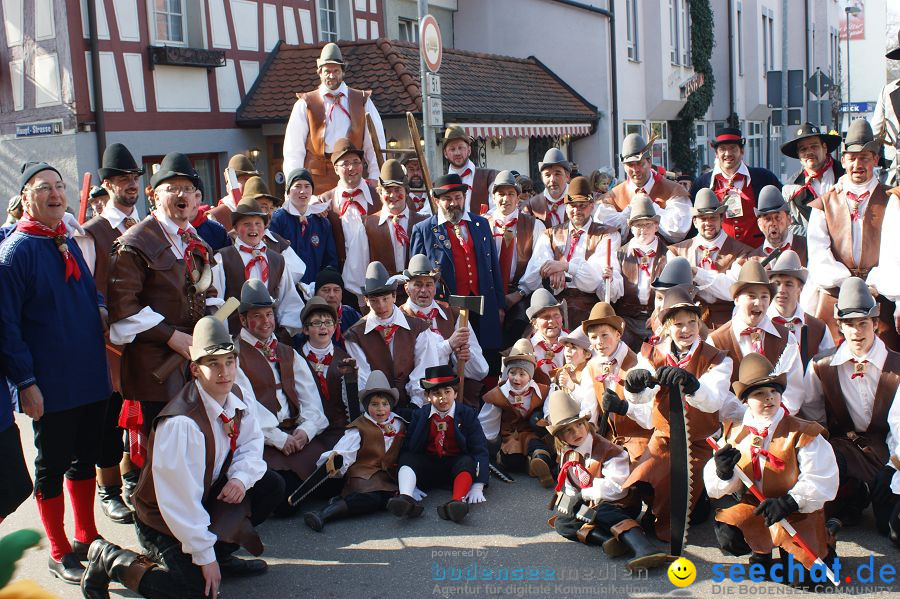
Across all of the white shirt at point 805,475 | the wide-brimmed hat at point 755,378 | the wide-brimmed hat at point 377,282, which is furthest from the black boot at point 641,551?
the wide-brimmed hat at point 377,282

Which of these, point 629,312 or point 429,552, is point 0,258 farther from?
point 629,312

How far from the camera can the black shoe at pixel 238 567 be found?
15.7 feet

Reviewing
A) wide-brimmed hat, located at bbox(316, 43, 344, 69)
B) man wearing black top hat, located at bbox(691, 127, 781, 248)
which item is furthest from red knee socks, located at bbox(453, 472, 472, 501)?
wide-brimmed hat, located at bbox(316, 43, 344, 69)

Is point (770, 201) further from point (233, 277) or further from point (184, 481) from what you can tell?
point (184, 481)

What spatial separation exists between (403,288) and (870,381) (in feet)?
12.1

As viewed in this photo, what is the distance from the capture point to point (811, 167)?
724 centimetres

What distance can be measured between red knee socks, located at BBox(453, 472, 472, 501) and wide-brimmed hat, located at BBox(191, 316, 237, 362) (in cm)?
176

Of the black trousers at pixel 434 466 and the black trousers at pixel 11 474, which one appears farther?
the black trousers at pixel 434 466

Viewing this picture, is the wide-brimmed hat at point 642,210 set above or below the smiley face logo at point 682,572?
above

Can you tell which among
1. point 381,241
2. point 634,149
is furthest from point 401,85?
point 381,241

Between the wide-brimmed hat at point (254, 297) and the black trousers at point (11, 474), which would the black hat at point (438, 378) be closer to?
the wide-brimmed hat at point (254, 297)

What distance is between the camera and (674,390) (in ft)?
15.7

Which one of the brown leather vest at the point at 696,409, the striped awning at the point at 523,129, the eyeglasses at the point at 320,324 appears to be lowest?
the brown leather vest at the point at 696,409

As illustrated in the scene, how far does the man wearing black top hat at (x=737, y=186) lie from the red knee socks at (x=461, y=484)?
318 centimetres
